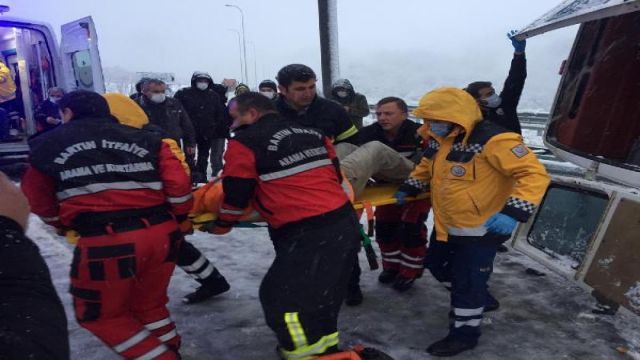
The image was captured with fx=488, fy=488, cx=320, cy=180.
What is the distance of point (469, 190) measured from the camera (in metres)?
2.82

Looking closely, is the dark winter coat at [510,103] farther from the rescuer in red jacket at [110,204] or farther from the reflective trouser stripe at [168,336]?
the reflective trouser stripe at [168,336]

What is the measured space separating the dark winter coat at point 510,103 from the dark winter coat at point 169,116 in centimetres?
373

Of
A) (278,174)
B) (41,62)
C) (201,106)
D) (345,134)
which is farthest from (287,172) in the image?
(41,62)

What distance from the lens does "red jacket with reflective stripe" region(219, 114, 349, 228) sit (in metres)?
2.40

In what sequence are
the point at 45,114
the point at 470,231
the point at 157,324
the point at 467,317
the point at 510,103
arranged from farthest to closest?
the point at 45,114 → the point at 510,103 → the point at 467,317 → the point at 470,231 → the point at 157,324

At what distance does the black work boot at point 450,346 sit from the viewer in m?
2.92

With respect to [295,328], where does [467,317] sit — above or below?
below

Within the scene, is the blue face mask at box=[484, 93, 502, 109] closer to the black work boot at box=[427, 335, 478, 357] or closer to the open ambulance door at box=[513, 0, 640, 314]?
the open ambulance door at box=[513, 0, 640, 314]

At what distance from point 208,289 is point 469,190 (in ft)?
6.84

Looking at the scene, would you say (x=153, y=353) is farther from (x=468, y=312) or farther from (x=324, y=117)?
Result: (x=324, y=117)

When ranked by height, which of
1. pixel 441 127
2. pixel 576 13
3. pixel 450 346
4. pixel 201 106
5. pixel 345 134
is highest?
pixel 576 13

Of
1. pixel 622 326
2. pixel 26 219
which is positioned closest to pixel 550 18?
pixel 622 326

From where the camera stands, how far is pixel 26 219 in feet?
3.87

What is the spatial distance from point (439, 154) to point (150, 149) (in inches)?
67.5
